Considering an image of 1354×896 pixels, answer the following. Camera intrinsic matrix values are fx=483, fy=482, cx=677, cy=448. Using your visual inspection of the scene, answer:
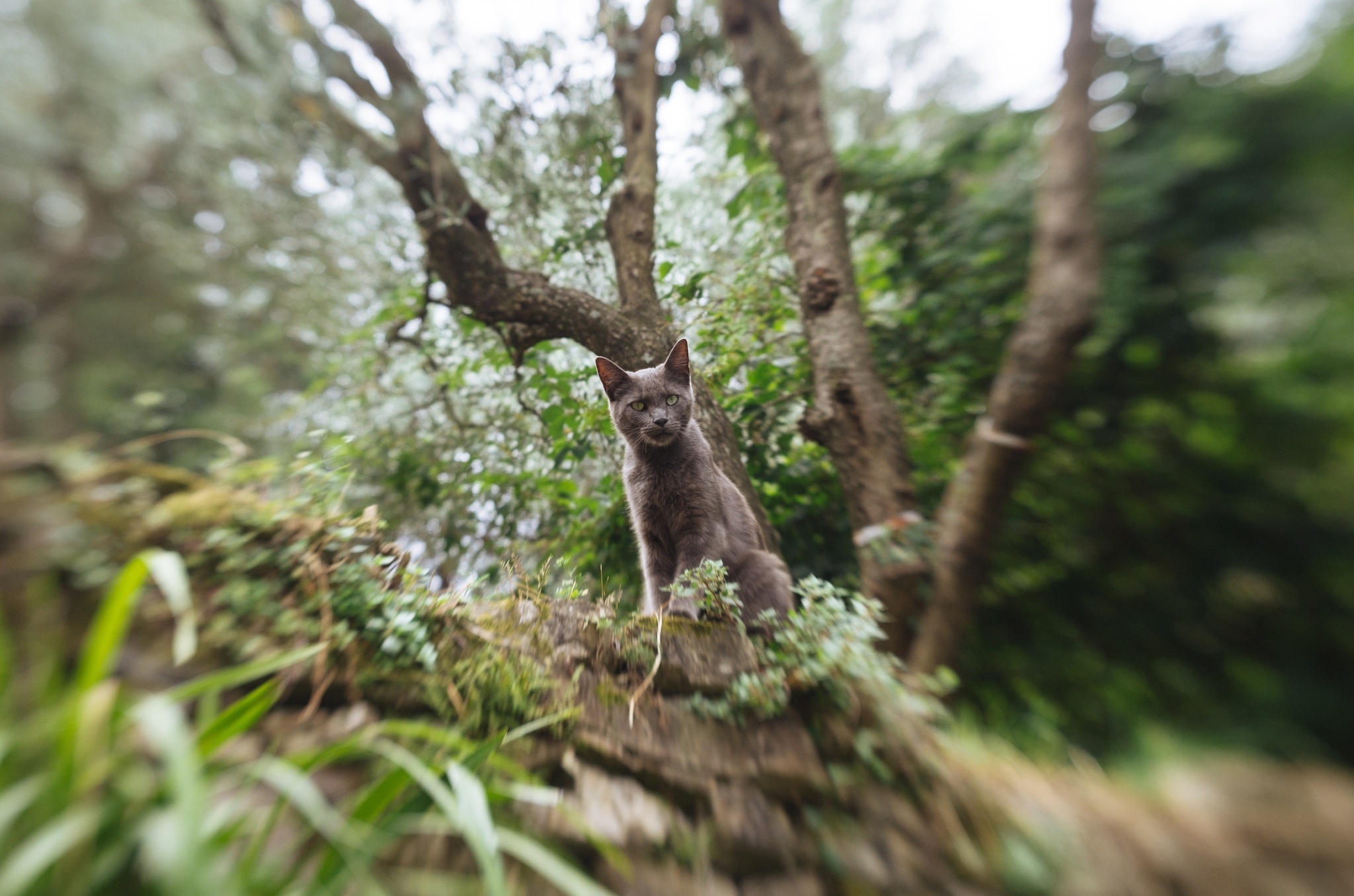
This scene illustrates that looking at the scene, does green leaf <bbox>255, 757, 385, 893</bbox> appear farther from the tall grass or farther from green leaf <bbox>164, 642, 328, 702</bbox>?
green leaf <bbox>164, 642, 328, 702</bbox>

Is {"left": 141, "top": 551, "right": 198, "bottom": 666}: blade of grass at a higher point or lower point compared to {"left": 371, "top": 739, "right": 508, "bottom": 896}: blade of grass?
higher

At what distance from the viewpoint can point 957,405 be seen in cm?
176

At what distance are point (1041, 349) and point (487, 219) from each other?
275 cm

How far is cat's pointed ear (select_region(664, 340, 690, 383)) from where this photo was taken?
2.03 m

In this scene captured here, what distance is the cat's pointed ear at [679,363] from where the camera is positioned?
2027 mm

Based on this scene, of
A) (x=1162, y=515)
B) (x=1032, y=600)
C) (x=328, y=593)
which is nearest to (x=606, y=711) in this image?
(x=328, y=593)

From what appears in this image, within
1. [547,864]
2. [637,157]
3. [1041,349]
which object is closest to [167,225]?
[637,157]

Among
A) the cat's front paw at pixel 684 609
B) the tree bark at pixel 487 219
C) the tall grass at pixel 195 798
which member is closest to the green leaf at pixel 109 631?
the tall grass at pixel 195 798

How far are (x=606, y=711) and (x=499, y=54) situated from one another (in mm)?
3550

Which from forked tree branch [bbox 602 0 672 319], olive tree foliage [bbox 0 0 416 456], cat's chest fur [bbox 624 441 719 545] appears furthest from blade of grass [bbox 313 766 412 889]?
forked tree branch [bbox 602 0 672 319]

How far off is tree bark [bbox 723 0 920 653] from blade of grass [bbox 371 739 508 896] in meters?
1.22

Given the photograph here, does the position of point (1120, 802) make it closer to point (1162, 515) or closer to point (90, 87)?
point (1162, 515)

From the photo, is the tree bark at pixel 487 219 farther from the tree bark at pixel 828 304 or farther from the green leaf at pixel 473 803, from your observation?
the green leaf at pixel 473 803

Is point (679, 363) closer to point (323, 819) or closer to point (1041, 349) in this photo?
point (1041, 349)
